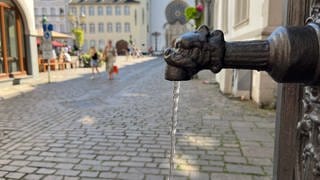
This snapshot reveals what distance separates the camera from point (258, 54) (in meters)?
1.02

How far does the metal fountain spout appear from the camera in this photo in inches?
37.3

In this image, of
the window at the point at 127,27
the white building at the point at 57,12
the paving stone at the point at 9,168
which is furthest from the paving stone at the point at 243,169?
the white building at the point at 57,12

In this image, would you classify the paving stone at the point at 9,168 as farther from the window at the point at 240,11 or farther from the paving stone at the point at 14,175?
the window at the point at 240,11

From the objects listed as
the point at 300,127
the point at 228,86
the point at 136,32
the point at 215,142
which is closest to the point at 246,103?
the point at 228,86

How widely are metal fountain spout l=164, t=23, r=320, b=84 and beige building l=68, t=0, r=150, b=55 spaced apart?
6745cm

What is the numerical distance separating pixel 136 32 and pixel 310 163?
6896 cm

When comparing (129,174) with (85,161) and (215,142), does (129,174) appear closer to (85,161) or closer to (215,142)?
(85,161)

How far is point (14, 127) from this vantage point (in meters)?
6.06

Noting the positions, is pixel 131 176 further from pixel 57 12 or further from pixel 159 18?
pixel 57 12

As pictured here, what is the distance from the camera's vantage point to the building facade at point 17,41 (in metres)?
12.5

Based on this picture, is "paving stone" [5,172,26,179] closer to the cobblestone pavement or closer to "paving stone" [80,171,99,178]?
the cobblestone pavement

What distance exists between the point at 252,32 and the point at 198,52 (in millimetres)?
7308

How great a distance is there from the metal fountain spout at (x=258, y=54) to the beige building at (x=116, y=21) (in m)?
67.4

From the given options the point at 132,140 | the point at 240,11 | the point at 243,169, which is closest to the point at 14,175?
the point at 132,140
